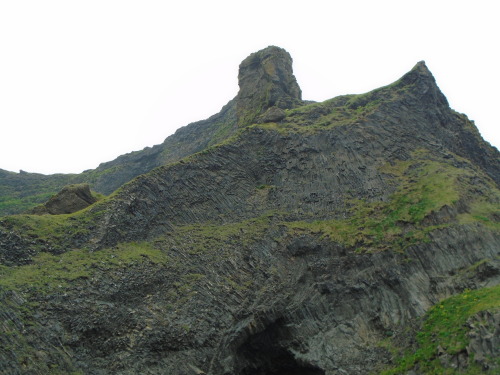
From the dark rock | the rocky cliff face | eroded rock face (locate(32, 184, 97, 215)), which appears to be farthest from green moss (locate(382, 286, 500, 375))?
the dark rock

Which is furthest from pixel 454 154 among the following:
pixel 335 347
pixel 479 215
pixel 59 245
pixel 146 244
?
pixel 59 245

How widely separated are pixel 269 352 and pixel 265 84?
52.9 m

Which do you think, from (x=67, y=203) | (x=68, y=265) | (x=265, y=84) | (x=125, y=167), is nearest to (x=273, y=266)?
(x=68, y=265)

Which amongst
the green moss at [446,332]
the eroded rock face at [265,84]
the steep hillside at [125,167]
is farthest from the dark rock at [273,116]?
the green moss at [446,332]

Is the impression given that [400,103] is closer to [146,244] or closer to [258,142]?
[258,142]

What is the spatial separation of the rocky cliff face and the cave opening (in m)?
0.11

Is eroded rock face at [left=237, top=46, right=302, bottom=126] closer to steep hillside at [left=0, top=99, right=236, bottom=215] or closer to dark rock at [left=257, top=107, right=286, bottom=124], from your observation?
dark rock at [left=257, top=107, right=286, bottom=124]

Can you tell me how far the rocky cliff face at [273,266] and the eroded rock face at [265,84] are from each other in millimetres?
16269

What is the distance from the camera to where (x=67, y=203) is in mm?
50719

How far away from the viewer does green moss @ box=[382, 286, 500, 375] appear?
96.9 ft

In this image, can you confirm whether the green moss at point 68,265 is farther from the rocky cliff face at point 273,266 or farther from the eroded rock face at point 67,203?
the eroded rock face at point 67,203

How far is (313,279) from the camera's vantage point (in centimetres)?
4084

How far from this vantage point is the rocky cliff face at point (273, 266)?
32125 mm

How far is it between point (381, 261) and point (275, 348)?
12472 mm
